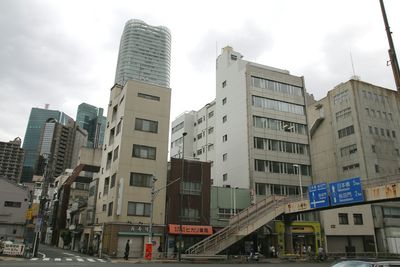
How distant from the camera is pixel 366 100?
71.6m

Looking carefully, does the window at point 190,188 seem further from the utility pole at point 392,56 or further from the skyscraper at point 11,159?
the skyscraper at point 11,159

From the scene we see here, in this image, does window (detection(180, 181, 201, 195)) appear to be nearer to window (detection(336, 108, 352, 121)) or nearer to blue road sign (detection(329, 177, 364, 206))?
blue road sign (detection(329, 177, 364, 206))

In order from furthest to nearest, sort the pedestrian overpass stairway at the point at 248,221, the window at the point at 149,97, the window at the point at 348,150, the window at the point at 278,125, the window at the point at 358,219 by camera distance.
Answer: the window at the point at 348,150 → the window at the point at 278,125 → the window at the point at 358,219 → the window at the point at 149,97 → the pedestrian overpass stairway at the point at 248,221

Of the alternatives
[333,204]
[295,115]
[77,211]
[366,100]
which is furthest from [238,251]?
[366,100]

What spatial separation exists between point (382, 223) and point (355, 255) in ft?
40.2

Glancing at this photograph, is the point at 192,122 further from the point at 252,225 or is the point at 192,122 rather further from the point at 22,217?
the point at 252,225

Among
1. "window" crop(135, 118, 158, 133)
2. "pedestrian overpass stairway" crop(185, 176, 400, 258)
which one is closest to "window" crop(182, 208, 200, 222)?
"pedestrian overpass stairway" crop(185, 176, 400, 258)

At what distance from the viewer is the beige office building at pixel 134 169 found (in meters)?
43.3

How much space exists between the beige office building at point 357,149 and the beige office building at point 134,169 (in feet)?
91.1

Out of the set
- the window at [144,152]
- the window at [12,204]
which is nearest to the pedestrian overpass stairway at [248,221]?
the window at [144,152]

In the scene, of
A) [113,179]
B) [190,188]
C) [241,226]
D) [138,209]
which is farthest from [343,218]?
[113,179]

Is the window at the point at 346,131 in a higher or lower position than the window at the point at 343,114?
lower

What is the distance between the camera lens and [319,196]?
38.5 metres

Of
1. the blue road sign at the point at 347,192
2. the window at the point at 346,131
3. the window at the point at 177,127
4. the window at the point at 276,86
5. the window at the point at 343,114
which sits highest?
the window at the point at 177,127
